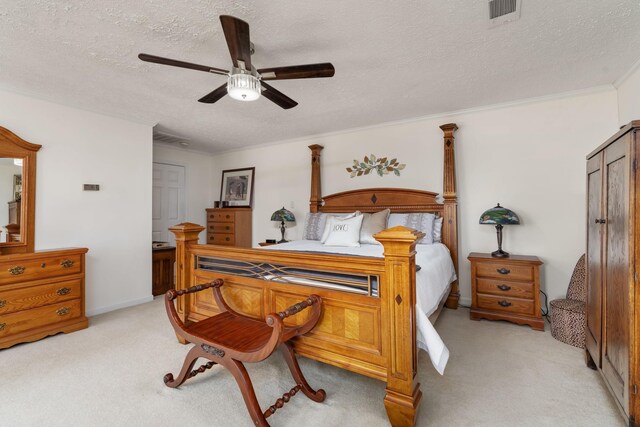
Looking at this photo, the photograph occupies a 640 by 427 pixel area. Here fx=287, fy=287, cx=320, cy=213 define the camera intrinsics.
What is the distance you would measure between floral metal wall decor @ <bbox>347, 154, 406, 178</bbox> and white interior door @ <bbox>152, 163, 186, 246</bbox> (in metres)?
3.22

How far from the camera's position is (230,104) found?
328 centimetres

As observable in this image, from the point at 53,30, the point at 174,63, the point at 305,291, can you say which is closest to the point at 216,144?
the point at 53,30

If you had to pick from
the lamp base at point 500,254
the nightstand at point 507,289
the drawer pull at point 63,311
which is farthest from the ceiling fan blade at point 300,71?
the drawer pull at point 63,311

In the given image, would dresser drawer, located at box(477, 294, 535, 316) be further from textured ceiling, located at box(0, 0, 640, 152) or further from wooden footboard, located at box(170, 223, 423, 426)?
textured ceiling, located at box(0, 0, 640, 152)

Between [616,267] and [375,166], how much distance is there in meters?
2.79

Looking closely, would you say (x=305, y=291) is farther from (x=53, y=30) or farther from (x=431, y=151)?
(x=431, y=151)

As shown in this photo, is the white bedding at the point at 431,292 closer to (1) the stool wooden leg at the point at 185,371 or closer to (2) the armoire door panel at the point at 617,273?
(2) the armoire door panel at the point at 617,273

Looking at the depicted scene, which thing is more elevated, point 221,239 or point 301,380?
point 221,239

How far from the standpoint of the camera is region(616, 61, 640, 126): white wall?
245 cm

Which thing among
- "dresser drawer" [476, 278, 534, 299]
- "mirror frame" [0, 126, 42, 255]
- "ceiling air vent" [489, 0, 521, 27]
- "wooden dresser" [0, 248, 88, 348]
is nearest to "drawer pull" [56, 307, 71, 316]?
"wooden dresser" [0, 248, 88, 348]

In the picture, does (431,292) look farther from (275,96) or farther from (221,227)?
(221,227)

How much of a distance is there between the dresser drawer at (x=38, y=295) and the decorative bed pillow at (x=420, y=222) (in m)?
3.50

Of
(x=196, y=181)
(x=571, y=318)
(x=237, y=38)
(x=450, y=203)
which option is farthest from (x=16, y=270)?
(x=571, y=318)

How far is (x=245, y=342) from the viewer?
1640 mm
